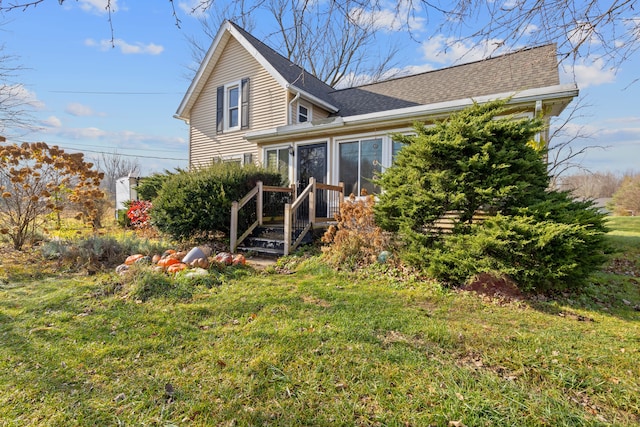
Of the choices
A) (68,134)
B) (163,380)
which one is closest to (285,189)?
(163,380)

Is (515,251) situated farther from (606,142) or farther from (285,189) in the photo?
(606,142)

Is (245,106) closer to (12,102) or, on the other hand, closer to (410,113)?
(12,102)

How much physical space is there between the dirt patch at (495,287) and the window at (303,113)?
852 centimetres

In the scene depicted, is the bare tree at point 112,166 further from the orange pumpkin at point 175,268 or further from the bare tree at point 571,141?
the bare tree at point 571,141

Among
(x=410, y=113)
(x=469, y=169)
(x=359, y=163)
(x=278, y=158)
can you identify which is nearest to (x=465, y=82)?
(x=410, y=113)

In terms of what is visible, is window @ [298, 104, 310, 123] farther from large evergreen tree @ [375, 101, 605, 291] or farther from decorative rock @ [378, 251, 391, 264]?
decorative rock @ [378, 251, 391, 264]

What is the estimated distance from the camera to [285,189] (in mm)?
7680

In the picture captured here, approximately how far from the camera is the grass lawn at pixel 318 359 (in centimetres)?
188

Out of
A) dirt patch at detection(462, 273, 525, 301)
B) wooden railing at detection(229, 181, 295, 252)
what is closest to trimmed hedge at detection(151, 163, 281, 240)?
wooden railing at detection(229, 181, 295, 252)

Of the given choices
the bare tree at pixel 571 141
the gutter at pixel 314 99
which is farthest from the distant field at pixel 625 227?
the gutter at pixel 314 99

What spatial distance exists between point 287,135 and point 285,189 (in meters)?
2.15

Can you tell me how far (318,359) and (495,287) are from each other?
2.98 meters

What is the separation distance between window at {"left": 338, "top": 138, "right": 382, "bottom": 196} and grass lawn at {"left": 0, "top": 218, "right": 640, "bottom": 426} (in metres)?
4.57

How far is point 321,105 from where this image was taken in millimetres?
11188
